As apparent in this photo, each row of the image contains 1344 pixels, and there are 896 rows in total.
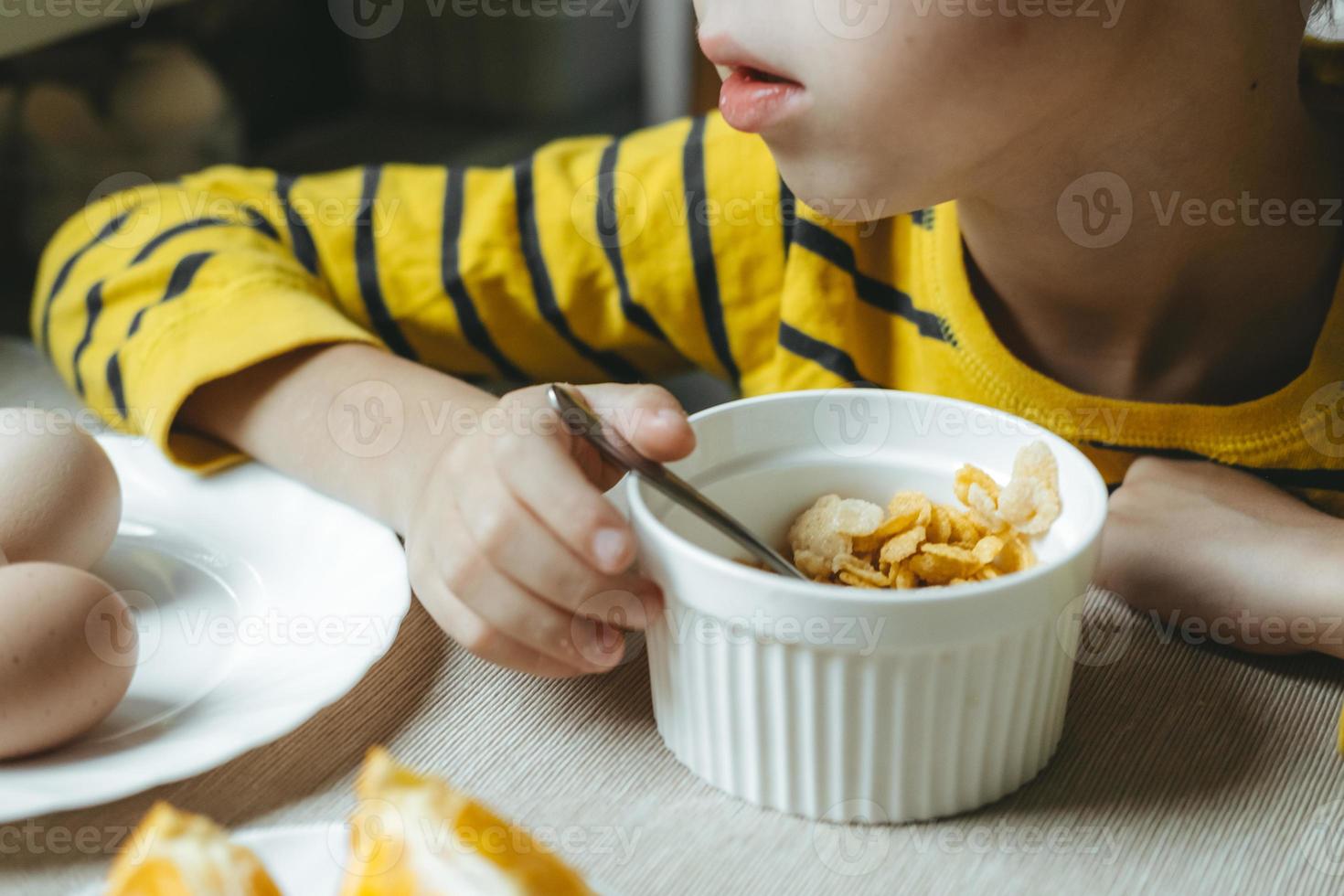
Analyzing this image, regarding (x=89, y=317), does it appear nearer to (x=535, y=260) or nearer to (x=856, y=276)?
(x=535, y=260)

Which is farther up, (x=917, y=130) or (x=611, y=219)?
(x=917, y=130)

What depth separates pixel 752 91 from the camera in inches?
21.4

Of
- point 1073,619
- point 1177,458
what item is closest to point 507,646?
point 1073,619

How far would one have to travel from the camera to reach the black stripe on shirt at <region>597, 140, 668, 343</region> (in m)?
0.81

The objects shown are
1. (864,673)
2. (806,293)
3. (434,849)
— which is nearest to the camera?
(434,849)

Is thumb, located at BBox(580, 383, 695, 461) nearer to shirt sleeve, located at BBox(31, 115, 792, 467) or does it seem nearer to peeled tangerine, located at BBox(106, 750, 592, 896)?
peeled tangerine, located at BBox(106, 750, 592, 896)

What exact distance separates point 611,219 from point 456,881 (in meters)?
0.55

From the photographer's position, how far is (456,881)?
1.02ft

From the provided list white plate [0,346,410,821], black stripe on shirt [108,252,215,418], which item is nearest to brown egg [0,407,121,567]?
white plate [0,346,410,821]

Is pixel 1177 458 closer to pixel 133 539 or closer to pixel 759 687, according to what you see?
pixel 759 687

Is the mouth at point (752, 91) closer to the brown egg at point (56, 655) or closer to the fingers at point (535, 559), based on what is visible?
the fingers at point (535, 559)

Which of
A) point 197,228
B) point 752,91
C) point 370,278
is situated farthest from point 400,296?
point 752,91

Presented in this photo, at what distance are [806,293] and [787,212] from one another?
49mm

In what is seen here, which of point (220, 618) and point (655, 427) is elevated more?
point (655, 427)
